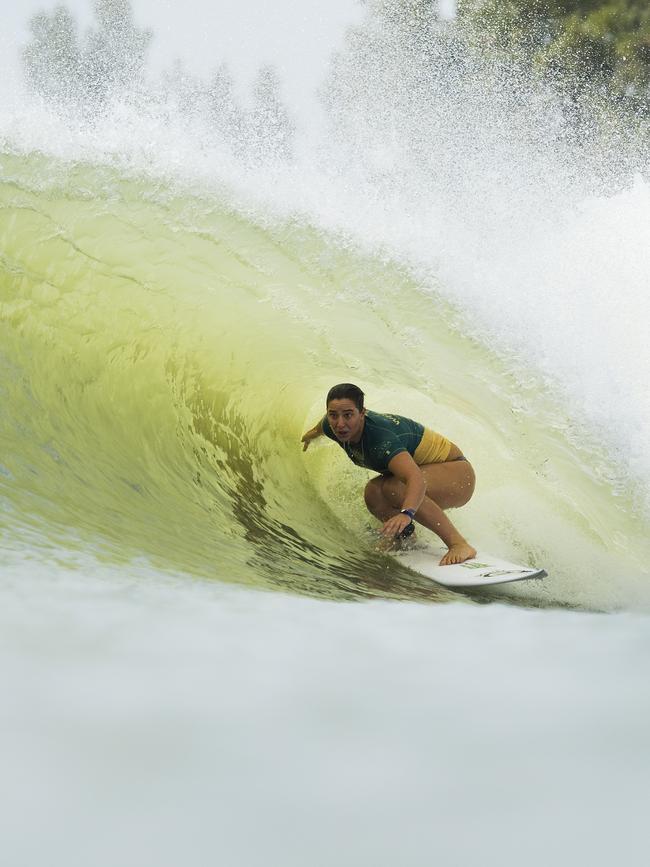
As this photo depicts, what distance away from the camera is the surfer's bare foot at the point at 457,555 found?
3.29m

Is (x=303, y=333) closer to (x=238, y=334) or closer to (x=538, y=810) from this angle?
(x=238, y=334)

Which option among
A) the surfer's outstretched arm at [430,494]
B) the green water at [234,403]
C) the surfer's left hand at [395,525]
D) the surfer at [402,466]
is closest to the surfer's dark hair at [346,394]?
the surfer at [402,466]

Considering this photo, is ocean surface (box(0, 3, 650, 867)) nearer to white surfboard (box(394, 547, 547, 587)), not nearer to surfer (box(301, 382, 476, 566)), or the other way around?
white surfboard (box(394, 547, 547, 587))

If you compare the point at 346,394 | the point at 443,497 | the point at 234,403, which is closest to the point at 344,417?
the point at 346,394

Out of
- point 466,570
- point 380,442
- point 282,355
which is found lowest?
point 466,570

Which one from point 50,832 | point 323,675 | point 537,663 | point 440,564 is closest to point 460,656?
point 537,663

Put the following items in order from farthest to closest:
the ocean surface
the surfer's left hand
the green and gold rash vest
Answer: the green and gold rash vest
the surfer's left hand
the ocean surface

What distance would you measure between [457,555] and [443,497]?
0.96 ft

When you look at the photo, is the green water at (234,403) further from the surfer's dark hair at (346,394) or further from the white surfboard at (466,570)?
the surfer's dark hair at (346,394)

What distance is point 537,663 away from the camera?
199 cm

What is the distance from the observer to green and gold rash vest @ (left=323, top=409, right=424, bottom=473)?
3211 millimetres

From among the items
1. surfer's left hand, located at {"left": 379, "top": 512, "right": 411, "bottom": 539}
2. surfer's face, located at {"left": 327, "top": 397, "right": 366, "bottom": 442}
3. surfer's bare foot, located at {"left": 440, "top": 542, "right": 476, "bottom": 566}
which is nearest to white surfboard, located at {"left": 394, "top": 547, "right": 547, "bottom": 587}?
surfer's bare foot, located at {"left": 440, "top": 542, "right": 476, "bottom": 566}

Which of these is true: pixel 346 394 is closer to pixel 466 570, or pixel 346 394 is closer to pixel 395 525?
pixel 395 525

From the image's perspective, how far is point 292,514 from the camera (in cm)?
381
